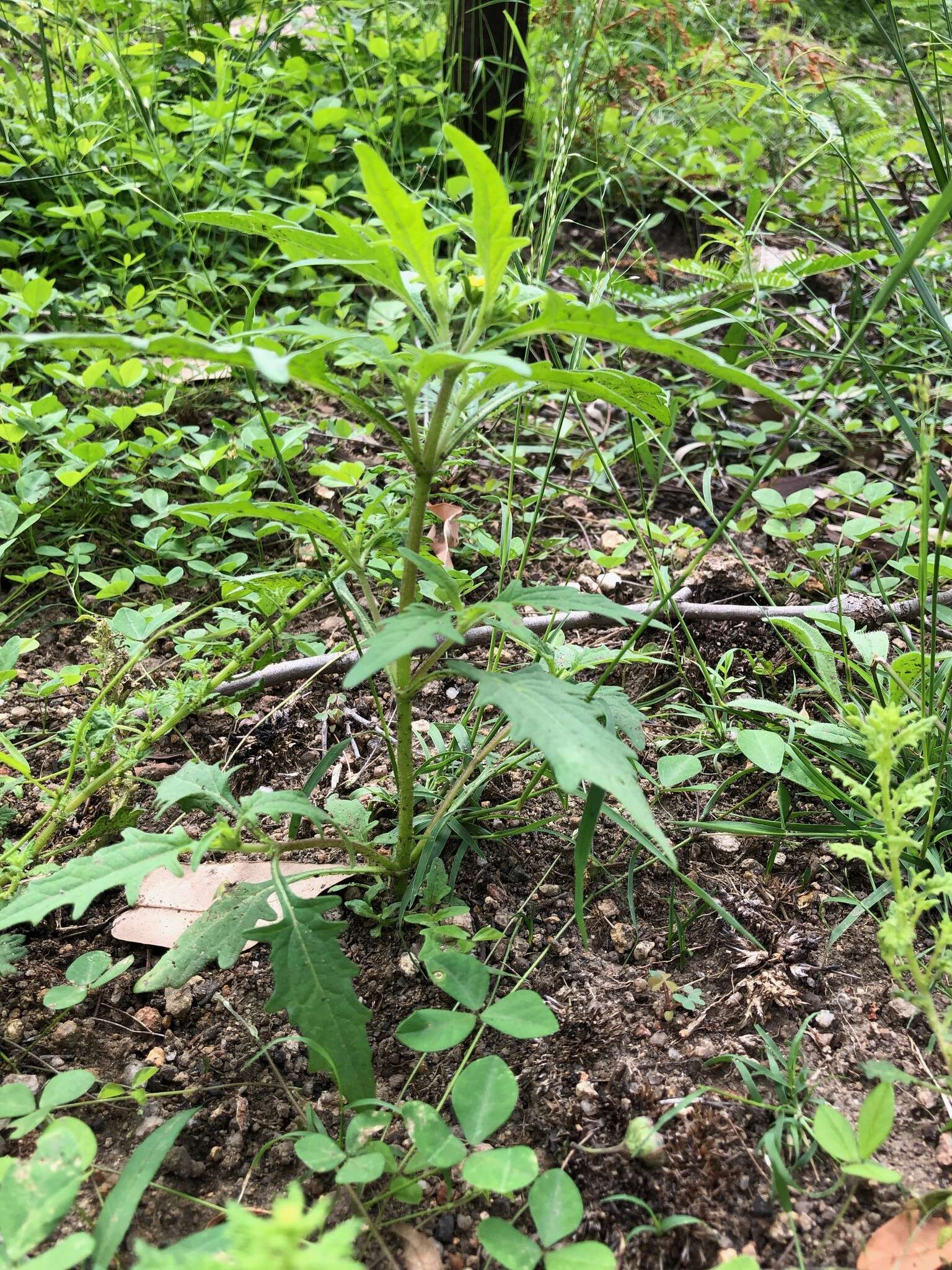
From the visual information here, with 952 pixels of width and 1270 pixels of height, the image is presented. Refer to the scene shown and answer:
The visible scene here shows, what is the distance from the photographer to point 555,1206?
1.03 m

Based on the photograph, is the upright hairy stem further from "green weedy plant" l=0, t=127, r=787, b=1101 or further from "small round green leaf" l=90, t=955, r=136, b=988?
"small round green leaf" l=90, t=955, r=136, b=988

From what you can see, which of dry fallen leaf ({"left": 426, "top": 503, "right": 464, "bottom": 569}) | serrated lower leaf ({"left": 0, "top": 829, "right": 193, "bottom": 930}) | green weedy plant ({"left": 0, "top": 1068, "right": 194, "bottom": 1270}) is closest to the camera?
green weedy plant ({"left": 0, "top": 1068, "right": 194, "bottom": 1270})

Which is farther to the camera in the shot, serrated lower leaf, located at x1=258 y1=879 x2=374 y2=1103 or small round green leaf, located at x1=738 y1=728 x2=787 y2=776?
small round green leaf, located at x1=738 y1=728 x2=787 y2=776

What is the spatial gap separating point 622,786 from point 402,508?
1.22m

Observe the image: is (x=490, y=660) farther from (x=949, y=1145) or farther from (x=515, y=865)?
(x=949, y=1145)

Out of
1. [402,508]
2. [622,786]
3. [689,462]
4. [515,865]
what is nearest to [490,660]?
[515,865]

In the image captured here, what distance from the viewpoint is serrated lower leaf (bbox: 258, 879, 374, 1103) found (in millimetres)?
1135

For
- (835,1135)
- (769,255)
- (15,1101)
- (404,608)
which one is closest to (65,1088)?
(15,1101)

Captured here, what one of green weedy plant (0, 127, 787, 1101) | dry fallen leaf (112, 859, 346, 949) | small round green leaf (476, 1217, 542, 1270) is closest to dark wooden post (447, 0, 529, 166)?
green weedy plant (0, 127, 787, 1101)

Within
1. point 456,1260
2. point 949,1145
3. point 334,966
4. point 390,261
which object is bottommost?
point 456,1260

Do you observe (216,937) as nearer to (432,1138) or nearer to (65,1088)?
(65,1088)

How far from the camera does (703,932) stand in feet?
4.88

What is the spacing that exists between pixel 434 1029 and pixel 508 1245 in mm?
246

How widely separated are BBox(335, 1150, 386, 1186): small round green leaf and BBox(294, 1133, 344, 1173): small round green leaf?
0.6 inches
